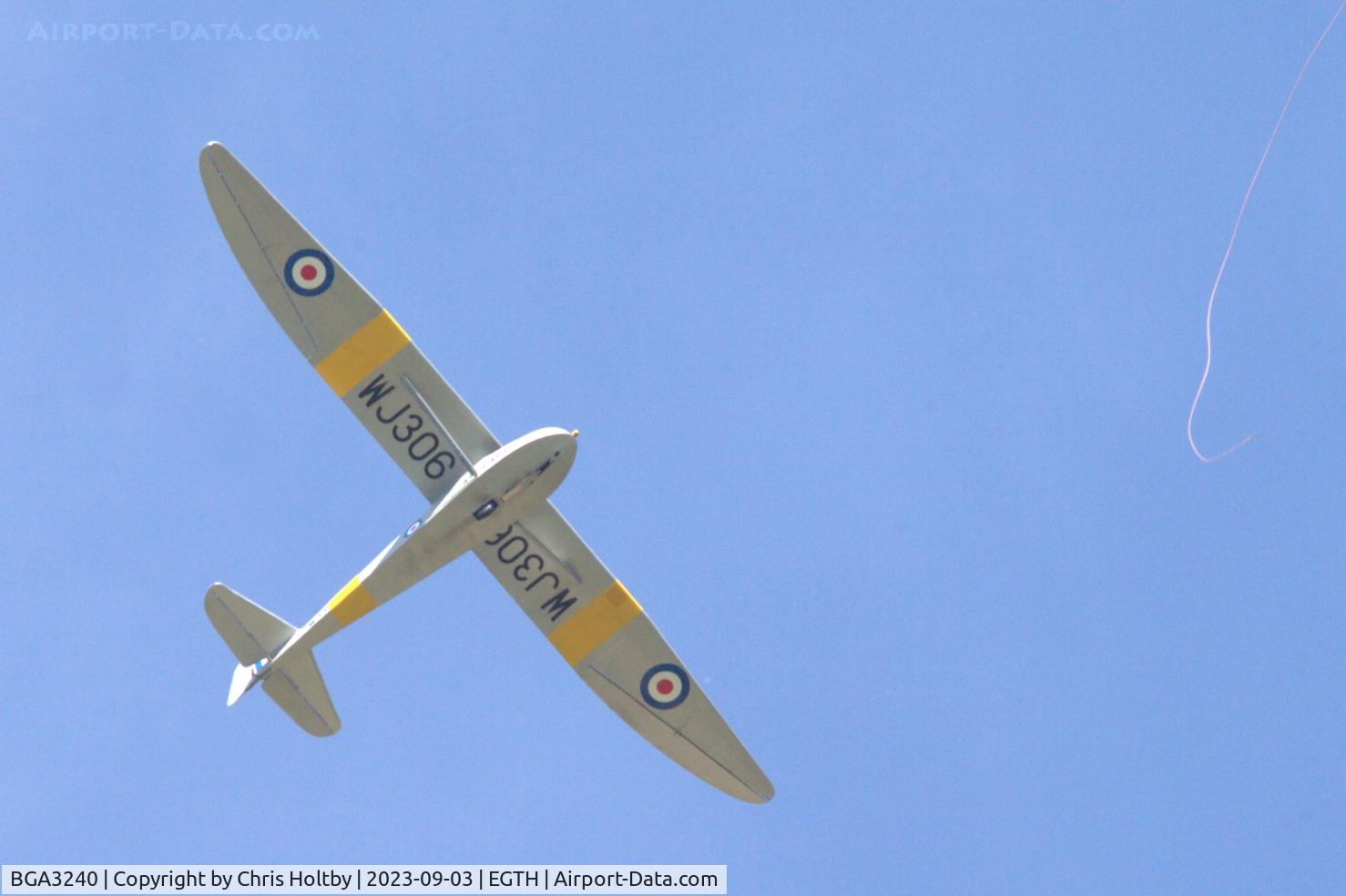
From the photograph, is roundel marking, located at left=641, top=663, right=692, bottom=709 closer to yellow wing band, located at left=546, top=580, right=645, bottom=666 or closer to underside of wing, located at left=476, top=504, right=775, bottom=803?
underside of wing, located at left=476, top=504, right=775, bottom=803

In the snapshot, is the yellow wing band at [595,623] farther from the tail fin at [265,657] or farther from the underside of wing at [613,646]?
the tail fin at [265,657]

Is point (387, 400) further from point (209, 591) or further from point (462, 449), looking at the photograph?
point (209, 591)

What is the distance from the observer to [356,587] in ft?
82.6

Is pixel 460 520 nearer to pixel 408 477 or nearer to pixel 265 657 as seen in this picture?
pixel 408 477

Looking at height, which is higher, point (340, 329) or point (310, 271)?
point (310, 271)

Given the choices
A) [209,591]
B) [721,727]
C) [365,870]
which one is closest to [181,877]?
[365,870]

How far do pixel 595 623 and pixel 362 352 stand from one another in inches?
244

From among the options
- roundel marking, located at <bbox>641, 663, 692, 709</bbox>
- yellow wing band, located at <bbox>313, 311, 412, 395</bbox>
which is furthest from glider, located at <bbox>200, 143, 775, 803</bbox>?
roundel marking, located at <bbox>641, 663, 692, 709</bbox>

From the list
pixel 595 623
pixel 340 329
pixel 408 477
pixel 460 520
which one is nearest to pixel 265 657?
pixel 408 477

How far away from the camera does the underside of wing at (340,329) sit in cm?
2442

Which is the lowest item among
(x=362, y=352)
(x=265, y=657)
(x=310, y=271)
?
(x=265, y=657)

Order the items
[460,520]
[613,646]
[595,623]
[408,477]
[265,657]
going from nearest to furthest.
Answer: [460,520] < [408,477] < [265,657] < [595,623] < [613,646]

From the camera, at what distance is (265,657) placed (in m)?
26.1

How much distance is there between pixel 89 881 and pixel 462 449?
8823mm
